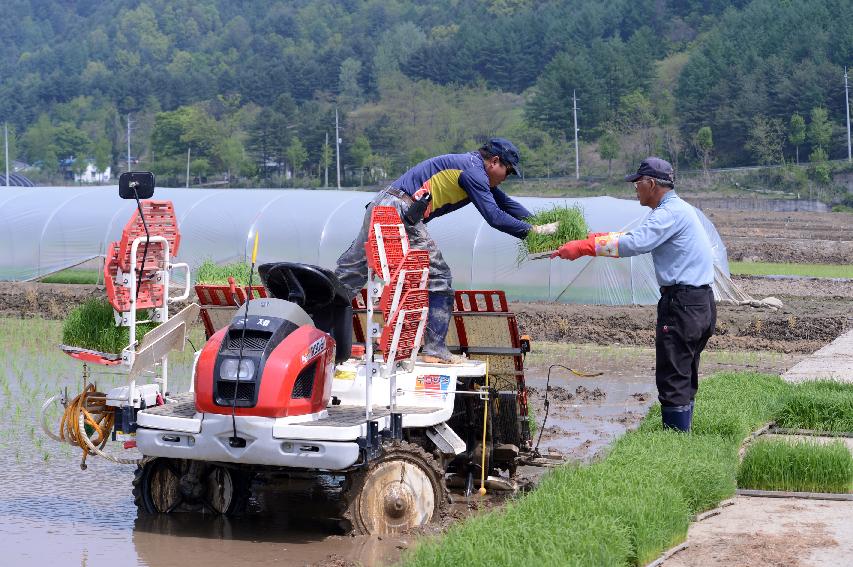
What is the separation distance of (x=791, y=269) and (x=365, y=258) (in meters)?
26.4

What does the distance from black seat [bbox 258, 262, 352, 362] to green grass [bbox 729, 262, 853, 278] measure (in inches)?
912

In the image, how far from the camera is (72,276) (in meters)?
27.8

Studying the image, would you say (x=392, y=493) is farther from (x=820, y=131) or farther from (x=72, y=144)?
(x=72, y=144)

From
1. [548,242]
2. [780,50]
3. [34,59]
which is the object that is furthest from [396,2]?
[548,242]

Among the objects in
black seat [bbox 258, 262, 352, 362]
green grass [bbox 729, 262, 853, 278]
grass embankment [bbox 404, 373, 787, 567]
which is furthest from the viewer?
green grass [bbox 729, 262, 853, 278]

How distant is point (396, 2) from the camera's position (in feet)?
600

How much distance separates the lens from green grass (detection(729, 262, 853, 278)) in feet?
104

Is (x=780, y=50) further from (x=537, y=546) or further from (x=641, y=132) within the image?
(x=537, y=546)

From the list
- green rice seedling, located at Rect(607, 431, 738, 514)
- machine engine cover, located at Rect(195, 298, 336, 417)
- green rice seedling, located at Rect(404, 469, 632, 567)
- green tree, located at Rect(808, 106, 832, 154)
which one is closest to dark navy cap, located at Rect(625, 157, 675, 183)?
green rice seedling, located at Rect(607, 431, 738, 514)

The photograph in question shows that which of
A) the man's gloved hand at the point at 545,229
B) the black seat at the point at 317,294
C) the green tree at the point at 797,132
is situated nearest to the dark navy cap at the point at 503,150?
the man's gloved hand at the point at 545,229

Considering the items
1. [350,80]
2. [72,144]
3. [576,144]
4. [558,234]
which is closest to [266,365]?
[558,234]

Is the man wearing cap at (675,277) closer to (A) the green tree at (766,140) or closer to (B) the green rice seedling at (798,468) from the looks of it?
(B) the green rice seedling at (798,468)

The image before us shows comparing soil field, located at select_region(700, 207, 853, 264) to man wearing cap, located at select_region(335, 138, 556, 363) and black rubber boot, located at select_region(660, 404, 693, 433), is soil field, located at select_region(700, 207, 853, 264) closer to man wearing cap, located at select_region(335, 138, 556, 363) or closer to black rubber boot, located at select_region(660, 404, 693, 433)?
black rubber boot, located at select_region(660, 404, 693, 433)

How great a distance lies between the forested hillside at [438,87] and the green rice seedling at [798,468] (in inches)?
2949
